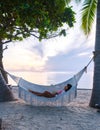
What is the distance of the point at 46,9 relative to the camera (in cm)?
562

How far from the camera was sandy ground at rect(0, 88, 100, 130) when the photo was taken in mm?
6227

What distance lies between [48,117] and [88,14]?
424cm

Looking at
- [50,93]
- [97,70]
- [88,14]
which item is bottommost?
[50,93]

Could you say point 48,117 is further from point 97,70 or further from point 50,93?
point 97,70

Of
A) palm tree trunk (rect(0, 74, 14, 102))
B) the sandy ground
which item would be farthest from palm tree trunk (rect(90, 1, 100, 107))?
palm tree trunk (rect(0, 74, 14, 102))

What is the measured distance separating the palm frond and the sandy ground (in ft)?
8.86

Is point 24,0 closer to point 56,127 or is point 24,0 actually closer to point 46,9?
point 46,9

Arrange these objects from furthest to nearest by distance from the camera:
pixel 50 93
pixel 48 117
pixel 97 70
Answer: pixel 97 70, pixel 50 93, pixel 48 117

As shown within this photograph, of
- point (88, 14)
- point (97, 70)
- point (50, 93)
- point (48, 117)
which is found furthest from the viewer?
point (88, 14)

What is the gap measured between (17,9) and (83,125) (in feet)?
9.87

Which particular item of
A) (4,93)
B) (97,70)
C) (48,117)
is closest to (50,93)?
(48,117)

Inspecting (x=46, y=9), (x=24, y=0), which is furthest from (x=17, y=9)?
(x=46, y=9)

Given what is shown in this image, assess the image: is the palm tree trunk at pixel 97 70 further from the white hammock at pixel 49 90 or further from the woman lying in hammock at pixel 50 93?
the woman lying in hammock at pixel 50 93

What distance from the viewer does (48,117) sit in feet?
23.9
